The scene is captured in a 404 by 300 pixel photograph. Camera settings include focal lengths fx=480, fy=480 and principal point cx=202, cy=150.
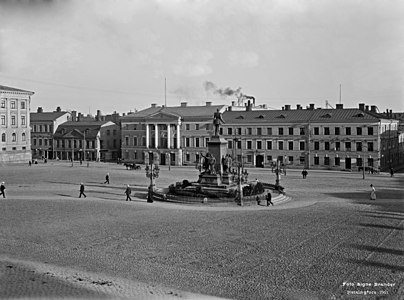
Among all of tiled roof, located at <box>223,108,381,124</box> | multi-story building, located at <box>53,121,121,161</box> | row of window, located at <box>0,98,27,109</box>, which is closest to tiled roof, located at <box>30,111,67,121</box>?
multi-story building, located at <box>53,121,121,161</box>

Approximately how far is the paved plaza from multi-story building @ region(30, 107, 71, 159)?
67.1 meters

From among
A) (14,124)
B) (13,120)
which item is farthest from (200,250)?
(13,120)

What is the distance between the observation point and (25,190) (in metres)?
40.1

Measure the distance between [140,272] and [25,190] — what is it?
2787 centimetres

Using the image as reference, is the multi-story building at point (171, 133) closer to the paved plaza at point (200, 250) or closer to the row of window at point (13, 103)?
the row of window at point (13, 103)

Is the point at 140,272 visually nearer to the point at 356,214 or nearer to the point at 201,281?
the point at 201,281

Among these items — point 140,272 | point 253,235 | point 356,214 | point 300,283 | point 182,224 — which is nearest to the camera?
point 300,283

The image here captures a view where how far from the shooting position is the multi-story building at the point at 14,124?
3088 inches

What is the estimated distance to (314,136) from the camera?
67.0 m

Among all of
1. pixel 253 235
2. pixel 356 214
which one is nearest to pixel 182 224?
pixel 253 235

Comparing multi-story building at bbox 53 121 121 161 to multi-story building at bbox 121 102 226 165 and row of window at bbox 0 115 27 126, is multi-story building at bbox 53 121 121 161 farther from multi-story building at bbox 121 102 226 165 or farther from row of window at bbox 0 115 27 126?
row of window at bbox 0 115 27 126

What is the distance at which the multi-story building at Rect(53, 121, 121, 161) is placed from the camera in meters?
91.8

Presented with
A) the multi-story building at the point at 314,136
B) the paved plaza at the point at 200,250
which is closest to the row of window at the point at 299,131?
the multi-story building at the point at 314,136

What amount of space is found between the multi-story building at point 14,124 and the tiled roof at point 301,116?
34.6 meters
